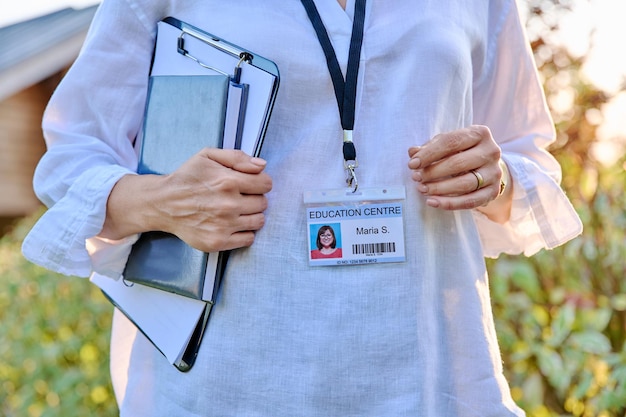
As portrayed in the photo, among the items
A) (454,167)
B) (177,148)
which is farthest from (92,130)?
(454,167)

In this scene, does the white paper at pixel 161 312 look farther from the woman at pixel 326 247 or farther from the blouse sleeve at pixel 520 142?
the blouse sleeve at pixel 520 142

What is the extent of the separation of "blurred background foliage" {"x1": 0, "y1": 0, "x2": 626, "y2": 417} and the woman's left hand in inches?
44.0

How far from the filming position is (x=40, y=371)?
2.83 metres

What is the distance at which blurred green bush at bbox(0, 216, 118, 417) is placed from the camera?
2.66 metres

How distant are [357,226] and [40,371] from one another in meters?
2.22

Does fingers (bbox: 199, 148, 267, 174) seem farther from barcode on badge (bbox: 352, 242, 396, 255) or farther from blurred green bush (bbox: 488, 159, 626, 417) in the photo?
blurred green bush (bbox: 488, 159, 626, 417)

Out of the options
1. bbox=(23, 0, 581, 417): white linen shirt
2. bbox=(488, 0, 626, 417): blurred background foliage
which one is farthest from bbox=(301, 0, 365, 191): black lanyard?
bbox=(488, 0, 626, 417): blurred background foliage

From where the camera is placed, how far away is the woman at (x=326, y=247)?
1.00 meters

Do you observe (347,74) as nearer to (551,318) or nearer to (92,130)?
(92,130)

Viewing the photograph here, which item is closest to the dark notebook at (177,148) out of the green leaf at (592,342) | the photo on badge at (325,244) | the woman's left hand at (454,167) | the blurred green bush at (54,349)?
the photo on badge at (325,244)

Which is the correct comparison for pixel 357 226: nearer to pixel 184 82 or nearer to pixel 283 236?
pixel 283 236

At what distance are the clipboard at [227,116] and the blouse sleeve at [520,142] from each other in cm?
44

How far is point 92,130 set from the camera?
1175 mm

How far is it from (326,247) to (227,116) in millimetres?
233
